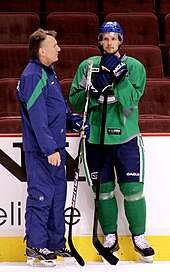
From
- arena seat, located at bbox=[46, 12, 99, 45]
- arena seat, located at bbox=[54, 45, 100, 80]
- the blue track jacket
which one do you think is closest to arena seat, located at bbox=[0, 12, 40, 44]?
arena seat, located at bbox=[46, 12, 99, 45]

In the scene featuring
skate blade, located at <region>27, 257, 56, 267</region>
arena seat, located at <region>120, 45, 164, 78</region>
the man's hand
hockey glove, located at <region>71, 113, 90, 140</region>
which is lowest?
skate blade, located at <region>27, 257, 56, 267</region>

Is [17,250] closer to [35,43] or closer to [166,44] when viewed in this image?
[35,43]

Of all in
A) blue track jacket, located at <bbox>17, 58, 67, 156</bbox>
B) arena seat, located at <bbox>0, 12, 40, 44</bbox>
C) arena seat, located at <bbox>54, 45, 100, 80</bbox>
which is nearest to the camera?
blue track jacket, located at <bbox>17, 58, 67, 156</bbox>

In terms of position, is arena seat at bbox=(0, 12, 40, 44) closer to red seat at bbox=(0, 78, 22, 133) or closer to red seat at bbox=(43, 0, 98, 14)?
red seat at bbox=(43, 0, 98, 14)

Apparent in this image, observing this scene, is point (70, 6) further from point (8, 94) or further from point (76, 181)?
point (76, 181)

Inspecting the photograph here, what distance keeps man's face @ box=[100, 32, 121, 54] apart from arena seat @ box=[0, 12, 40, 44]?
74.3 inches

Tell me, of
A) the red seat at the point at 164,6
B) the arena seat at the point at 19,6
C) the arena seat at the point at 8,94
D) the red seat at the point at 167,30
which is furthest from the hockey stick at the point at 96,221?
the red seat at the point at 164,6

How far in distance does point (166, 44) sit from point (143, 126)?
166 centimetres

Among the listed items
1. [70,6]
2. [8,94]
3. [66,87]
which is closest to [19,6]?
[70,6]

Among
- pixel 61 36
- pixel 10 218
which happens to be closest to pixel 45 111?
pixel 10 218

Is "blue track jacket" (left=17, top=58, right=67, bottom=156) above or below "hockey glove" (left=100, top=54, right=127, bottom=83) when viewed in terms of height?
below

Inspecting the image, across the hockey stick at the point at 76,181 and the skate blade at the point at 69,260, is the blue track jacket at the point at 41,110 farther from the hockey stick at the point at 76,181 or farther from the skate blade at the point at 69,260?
the skate blade at the point at 69,260

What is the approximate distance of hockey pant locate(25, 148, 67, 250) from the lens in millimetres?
3516

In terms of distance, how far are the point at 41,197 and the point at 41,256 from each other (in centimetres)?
27
